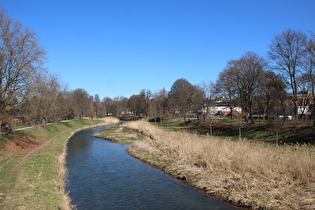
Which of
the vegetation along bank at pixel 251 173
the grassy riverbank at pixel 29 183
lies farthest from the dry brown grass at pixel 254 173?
the grassy riverbank at pixel 29 183

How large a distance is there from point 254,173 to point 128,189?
745cm

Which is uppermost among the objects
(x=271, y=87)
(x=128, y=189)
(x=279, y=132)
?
(x=271, y=87)

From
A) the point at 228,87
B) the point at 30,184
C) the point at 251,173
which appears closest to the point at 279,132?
the point at 228,87

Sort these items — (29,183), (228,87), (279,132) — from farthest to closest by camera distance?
(228,87) < (279,132) < (29,183)

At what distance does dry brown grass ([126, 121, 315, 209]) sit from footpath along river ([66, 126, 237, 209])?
1.01m

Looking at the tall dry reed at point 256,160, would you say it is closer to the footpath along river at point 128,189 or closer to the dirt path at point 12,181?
the footpath along river at point 128,189

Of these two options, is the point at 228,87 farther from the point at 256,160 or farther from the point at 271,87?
the point at 256,160

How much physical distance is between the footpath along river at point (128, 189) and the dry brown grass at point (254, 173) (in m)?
1.01

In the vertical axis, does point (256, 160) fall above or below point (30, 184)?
above

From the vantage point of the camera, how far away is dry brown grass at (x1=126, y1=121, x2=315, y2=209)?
36.7ft

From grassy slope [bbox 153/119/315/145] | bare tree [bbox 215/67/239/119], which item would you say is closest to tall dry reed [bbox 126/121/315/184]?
grassy slope [bbox 153/119/315/145]

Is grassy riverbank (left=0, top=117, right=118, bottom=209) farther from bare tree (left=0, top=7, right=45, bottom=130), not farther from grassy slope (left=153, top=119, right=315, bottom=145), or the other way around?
grassy slope (left=153, top=119, right=315, bottom=145)

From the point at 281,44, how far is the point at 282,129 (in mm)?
12872

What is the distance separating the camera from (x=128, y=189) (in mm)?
14578
